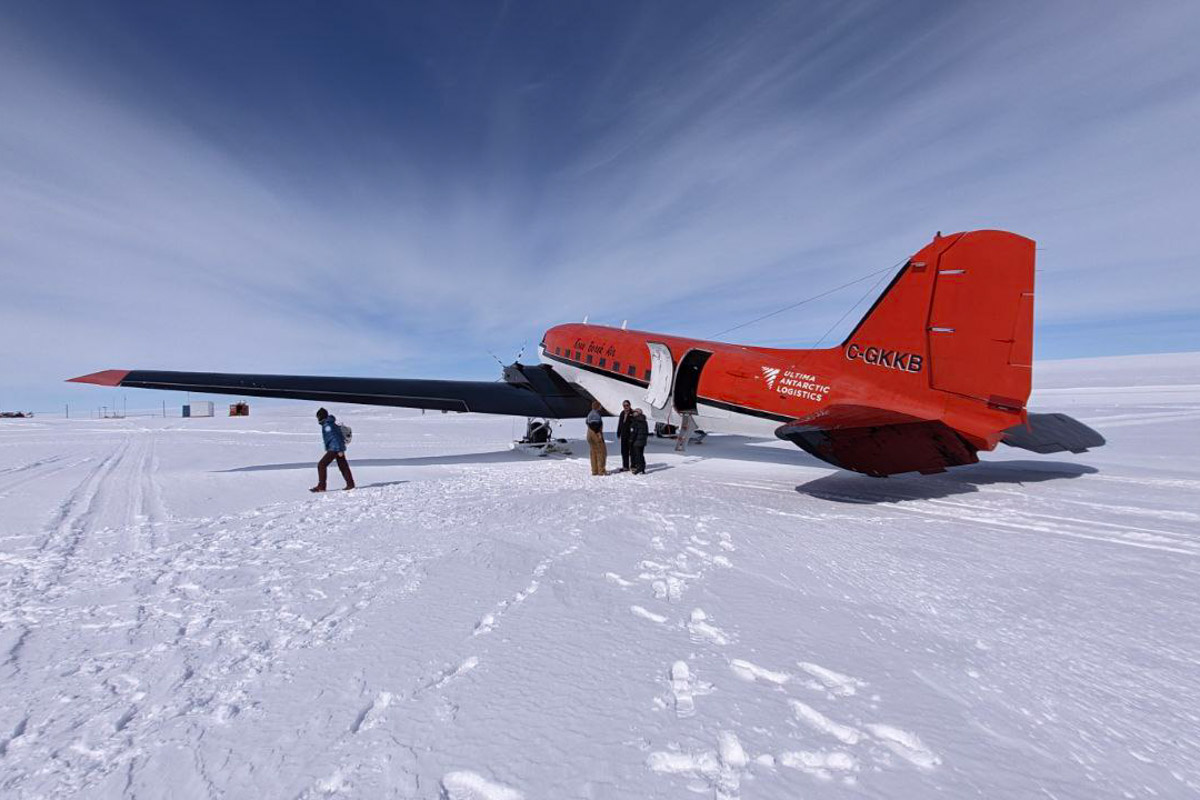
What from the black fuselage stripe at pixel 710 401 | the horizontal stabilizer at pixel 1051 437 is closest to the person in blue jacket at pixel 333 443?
the black fuselage stripe at pixel 710 401

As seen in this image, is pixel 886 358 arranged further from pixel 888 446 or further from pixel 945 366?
pixel 888 446

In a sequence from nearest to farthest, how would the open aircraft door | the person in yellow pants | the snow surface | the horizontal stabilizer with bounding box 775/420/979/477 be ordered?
the snow surface
the horizontal stabilizer with bounding box 775/420/979/477
the person in yellow pants
the open aircraft door

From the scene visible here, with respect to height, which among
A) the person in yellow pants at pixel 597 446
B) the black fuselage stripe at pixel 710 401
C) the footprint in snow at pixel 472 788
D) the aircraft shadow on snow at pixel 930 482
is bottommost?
the footprint in snow at pixel 472 788

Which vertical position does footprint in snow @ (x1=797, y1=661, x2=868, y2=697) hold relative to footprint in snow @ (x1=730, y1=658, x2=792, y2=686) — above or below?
below

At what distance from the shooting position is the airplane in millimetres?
7277

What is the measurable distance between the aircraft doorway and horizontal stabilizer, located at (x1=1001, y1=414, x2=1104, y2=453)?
577 centimetres

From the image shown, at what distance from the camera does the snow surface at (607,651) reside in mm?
2115

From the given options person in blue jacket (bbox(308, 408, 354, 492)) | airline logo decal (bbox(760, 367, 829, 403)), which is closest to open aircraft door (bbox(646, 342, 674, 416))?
airline logo decal (bbox(760, 367, 829, 403))

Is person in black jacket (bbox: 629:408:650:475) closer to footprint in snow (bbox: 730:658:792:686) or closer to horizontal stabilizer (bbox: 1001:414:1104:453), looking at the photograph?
horizontal stabilizer (bbox: 1001:414:1104:453)

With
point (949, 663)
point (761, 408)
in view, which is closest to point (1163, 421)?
point (761, 408)

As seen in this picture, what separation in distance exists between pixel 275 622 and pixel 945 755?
4021 millimetres

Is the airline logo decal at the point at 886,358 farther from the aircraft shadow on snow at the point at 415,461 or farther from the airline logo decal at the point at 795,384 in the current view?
the aircraft shadow on snow at the point at 415,461

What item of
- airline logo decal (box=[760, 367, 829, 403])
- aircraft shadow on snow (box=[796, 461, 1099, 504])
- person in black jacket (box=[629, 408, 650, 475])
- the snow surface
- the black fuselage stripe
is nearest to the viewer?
the snow surface

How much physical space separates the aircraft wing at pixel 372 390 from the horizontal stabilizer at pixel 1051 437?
34.7ft
